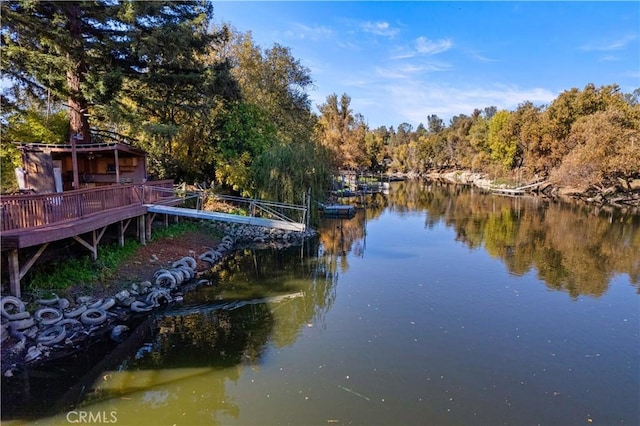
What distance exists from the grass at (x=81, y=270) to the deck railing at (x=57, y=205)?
1336 millimetres

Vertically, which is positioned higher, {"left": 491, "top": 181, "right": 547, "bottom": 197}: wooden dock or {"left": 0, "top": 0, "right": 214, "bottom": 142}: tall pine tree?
{"left": 0, "top": 0, "right": 214, "bottom": 142}: tall pine tree

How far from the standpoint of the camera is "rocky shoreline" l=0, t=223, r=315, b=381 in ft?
25.8

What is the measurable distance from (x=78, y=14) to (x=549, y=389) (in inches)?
766

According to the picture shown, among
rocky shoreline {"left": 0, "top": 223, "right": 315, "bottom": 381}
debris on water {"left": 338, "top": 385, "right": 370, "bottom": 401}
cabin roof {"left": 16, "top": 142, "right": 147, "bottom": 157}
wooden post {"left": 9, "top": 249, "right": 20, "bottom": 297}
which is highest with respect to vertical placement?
cabin roof {"left": 16, "top": 142, "right": 147, "bottom": 157}

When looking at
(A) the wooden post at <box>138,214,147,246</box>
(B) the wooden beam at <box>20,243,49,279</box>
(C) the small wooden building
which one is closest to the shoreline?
(A) the wooden post at <box>138,214,147,246</box>

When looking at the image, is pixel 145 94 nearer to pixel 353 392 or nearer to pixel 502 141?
pixel 353 392

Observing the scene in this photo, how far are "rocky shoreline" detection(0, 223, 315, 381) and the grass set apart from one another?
0.56 m

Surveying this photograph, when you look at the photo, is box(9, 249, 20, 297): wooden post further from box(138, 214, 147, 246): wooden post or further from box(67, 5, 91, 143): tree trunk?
box(67, 5, 91, 143): tree trunk

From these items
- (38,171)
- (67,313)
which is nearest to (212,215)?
(67,313)

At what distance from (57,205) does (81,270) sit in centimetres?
198

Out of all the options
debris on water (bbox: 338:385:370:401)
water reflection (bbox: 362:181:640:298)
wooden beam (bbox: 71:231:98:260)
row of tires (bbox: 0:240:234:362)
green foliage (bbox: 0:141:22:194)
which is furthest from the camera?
green foliage (bbox: 0:141:22:194)

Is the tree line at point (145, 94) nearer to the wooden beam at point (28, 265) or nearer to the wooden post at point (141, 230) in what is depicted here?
the wooden post at point (141, 230)

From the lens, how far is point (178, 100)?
19.0 m

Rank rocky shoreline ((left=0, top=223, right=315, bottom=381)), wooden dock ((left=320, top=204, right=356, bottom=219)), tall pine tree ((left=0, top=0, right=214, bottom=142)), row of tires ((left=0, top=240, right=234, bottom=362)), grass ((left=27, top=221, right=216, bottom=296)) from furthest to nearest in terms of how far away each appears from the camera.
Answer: wooden dock ((left=320, top=204, right=356, bottom=219)) → tall pine tree ((left=0, top=0, right=214, bottom=142)) → grass ((left=27, top=221, right=216, bottom=296)) → row of tires ((left=0, top=240, right=234, bottom=362)) → rocky shoreline ((left=0, top=223, right=315, bottom=381))
